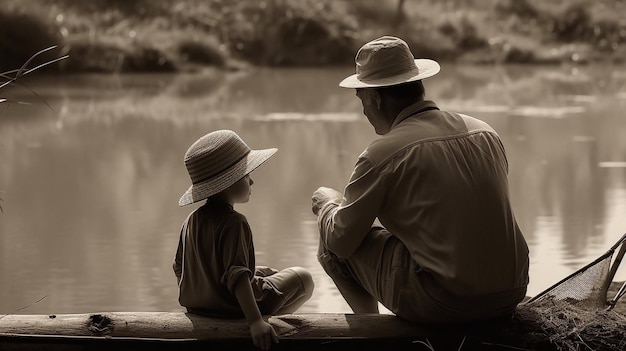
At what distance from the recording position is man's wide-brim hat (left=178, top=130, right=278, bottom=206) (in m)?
2.26

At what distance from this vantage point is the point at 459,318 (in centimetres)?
219

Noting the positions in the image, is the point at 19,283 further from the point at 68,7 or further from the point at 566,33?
the point at 566,33

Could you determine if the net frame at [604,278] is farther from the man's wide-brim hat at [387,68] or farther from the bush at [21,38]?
the bush at [21,38]

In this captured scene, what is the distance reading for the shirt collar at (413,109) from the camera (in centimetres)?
227

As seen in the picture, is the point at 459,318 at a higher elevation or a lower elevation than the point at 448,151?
lower

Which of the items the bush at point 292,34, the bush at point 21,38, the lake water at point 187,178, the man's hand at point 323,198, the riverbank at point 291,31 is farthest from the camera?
the bush at point 292,34

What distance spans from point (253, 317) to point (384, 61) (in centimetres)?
58

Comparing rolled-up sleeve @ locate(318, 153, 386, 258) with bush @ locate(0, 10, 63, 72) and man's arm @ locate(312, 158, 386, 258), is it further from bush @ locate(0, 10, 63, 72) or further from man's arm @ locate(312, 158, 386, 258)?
bush @ locate(0, 10, 63, 72)

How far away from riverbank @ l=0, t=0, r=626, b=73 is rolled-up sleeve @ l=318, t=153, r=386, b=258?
1010cm

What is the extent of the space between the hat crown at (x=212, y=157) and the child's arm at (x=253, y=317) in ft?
0.80

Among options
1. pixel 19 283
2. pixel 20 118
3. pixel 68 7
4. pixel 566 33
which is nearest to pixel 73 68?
pixel 68 7

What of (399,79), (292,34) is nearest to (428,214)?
(399,79)

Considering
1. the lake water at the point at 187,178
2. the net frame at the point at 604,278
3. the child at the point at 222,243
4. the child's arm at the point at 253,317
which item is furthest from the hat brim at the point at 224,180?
the lake water at the point at 187,178

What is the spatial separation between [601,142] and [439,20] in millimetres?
7290
